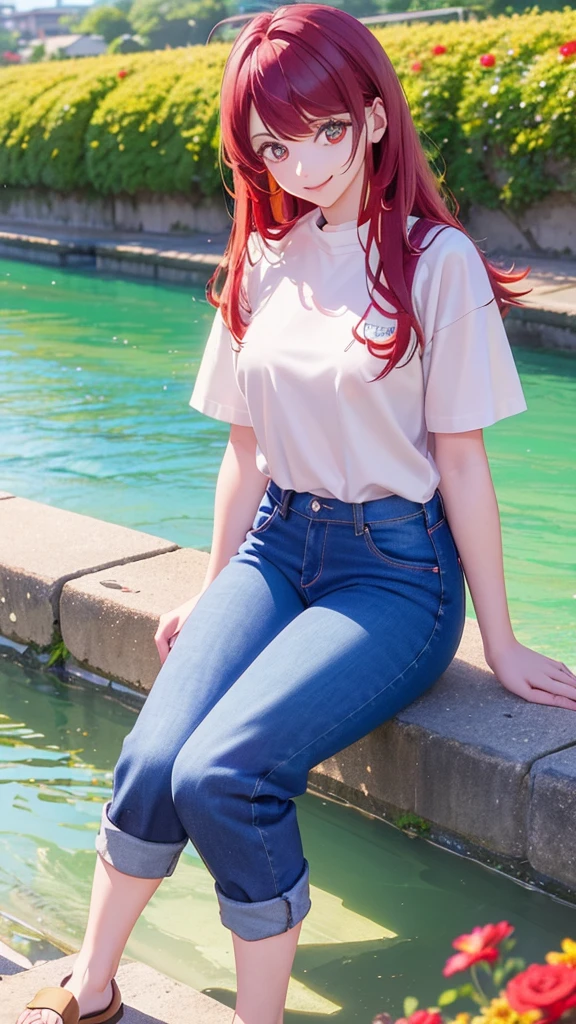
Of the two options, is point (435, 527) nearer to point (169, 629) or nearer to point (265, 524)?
point (265, 524)

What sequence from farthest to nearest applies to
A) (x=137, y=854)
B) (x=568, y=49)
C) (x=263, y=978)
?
(x=568, y=49) → (x=137, y=854) → (x=263, y=978)

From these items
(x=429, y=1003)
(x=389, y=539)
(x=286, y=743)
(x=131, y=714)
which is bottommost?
(x=131, y=714)

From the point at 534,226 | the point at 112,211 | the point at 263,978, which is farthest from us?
the point at 112,211

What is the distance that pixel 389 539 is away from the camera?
2.28m

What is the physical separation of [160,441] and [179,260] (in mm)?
5540

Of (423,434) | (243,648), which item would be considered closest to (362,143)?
(423,434)

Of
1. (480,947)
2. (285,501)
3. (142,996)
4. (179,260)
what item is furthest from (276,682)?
(179,260)

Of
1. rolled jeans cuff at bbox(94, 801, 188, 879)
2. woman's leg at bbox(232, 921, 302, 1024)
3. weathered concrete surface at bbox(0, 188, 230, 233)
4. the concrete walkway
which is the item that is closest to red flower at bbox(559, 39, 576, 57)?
the concrete walkway

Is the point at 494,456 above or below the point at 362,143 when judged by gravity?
below

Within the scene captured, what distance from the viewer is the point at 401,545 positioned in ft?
7.50

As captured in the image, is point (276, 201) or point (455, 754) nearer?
point (455, 754)

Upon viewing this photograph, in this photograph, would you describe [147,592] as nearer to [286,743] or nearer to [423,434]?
[423,434]

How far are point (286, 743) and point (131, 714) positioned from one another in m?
1.40

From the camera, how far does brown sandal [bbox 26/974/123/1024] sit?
6.21 feet
